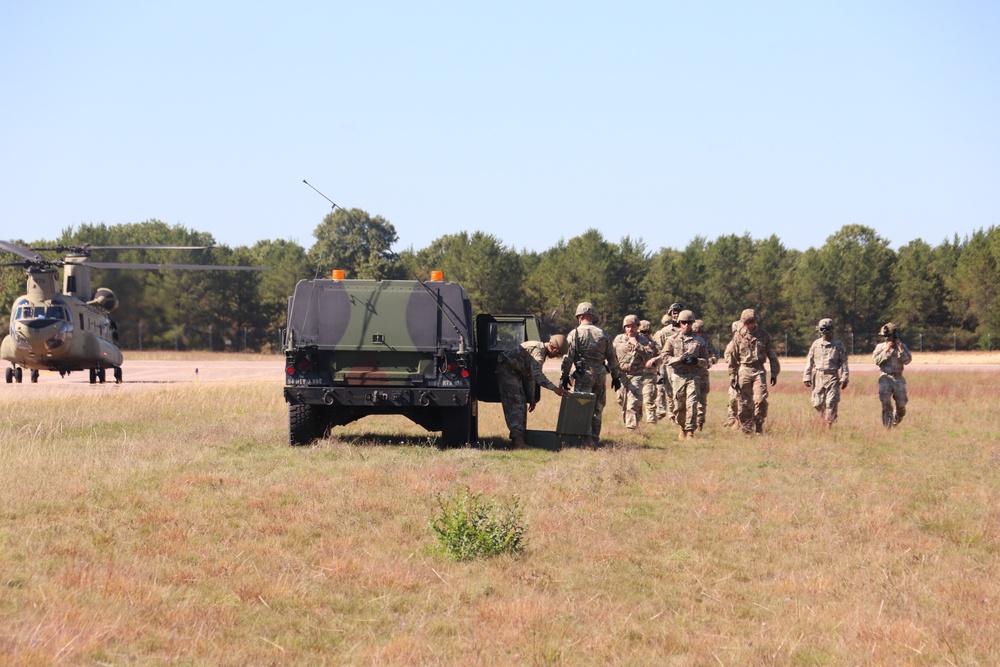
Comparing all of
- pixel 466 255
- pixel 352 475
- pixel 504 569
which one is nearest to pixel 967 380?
pixel 352 475

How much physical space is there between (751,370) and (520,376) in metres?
4.02

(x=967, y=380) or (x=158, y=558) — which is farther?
(x=967, y=380)

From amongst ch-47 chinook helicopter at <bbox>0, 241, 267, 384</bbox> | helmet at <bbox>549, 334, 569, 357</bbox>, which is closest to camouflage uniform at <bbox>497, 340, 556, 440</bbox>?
helmet at <bbox>549, 334, 569, 357</bbox>

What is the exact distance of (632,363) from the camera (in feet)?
58.5

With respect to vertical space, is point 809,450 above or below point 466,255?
below

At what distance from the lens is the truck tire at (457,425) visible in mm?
13703

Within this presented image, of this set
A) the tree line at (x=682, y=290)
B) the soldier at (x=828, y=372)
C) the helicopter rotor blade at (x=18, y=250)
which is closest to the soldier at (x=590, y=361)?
the soldier at (x=828, y=372)

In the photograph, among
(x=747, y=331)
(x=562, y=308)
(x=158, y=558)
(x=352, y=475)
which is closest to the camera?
(x=158, y=558)

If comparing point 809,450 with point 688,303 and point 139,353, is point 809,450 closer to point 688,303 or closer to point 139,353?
point 139,353

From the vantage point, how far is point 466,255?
247 feet

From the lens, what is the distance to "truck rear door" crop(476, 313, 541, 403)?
14.9 m

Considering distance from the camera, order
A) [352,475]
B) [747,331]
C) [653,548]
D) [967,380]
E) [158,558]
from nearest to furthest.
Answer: [158,558]
[653,548]
[352,475]
[747,331]
[967,380]

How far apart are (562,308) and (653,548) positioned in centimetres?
6428

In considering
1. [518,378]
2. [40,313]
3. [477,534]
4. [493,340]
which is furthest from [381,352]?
[40,313]
